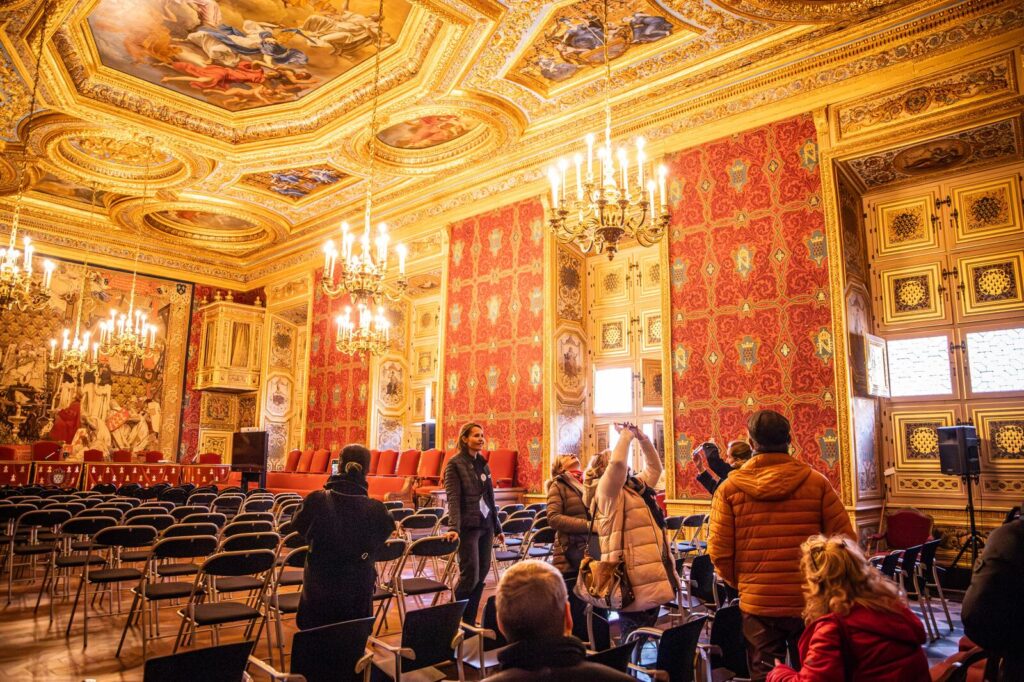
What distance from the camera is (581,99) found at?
391 inches

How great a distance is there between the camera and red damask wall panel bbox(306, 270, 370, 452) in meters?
14.6

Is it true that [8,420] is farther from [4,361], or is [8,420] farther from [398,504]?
[398,504]

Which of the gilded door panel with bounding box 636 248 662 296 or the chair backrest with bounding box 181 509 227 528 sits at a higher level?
the gilded door panel with bounding box 636 248 662 296

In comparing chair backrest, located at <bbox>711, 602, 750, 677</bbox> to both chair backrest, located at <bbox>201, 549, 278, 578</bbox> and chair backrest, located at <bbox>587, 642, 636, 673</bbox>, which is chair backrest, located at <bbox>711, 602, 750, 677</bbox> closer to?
chair backrest, located at <bbox>587, 642, 636, 673</bbox>

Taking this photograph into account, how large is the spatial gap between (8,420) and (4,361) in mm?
1356

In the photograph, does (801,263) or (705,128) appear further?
(705,128)

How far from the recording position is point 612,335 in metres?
11.4

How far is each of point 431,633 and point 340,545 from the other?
25.5 inches

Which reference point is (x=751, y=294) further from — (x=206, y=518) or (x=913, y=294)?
(x=206, y=518)

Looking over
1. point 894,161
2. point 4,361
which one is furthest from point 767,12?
point 4,361

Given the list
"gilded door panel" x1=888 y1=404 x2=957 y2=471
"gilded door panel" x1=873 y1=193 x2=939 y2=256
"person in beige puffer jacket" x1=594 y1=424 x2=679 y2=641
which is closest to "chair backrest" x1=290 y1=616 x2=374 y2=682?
"person in beige puffer jacket" x1=594 y1=424 x2=679 y2=641

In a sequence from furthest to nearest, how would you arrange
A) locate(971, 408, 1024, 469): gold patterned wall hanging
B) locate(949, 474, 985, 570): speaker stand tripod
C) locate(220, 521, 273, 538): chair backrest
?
locate(971, 408, 1024, 469): gold patterned wall hanging
locate(949, 474, 985, 570): speaker stand tripod
locate(220, 521, 273, 538): chair backrest

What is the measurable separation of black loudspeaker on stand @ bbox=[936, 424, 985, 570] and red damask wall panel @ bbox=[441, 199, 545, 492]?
5.55 metres

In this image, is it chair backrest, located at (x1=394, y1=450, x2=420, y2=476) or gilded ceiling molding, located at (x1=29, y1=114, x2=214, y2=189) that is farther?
chair backrest, located at (x1=394, y1=450, x2=420, y2=476)
